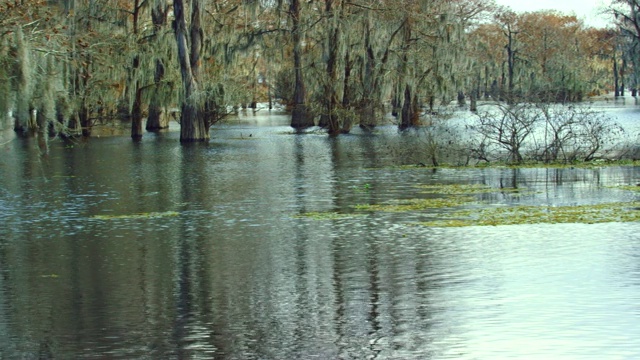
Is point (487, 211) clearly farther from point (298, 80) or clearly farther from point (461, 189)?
point (298, 80)

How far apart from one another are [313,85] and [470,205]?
1233 inches

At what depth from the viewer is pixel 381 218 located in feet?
61.2

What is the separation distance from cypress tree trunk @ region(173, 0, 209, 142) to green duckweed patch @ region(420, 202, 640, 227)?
2704 centimetres

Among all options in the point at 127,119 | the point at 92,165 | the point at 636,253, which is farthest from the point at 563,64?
the point at 636,253

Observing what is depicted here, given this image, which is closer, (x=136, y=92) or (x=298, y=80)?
(x=136, y=92)

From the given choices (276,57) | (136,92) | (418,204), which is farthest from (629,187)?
(276,57)

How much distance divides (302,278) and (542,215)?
6.85 meters

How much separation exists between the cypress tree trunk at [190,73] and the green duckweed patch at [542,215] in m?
27.0

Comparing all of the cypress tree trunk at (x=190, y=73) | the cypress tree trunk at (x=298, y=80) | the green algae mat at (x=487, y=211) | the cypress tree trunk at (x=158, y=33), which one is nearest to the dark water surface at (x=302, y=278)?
the green algae mat at (x=487, y=211)

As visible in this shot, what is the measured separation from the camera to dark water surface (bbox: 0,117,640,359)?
973 centimetres

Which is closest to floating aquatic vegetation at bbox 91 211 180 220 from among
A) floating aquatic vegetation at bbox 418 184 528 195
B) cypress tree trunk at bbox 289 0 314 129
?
floating aquatic vegetation at bbox 418 184 528 195

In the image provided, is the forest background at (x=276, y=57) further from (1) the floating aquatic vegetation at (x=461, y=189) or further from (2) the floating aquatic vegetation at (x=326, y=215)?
(2) the floating aquatic vegetation at (x=326, y=215)

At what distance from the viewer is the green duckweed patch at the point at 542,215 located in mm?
17500

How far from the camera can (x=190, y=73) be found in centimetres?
4472
